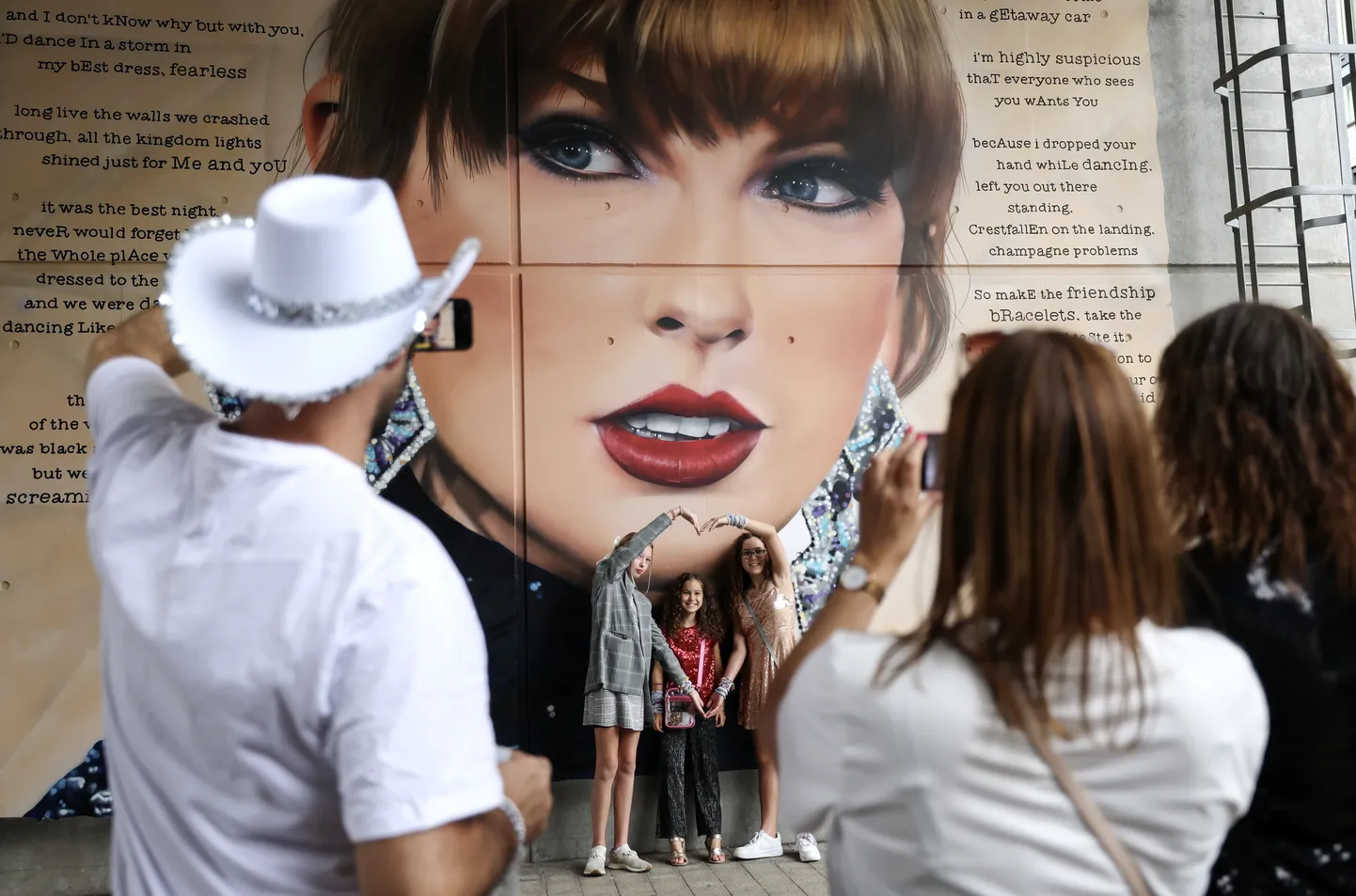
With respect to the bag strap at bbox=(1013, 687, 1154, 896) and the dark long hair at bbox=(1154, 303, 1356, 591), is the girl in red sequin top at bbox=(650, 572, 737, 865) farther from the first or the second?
the bag strap at bbox=(1013, 687, 1154, 896)

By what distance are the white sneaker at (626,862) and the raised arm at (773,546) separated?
153 cm

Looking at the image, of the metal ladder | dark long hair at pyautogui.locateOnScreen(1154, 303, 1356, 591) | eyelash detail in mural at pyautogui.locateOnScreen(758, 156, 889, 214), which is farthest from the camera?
the metal ladder

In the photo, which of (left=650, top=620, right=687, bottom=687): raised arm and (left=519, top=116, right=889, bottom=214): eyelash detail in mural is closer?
(left=650, top=620, right=687, bottom=687): raised arm

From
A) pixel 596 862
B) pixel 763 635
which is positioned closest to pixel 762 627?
pixel 763 635

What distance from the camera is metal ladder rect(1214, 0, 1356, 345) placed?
19.5 ft

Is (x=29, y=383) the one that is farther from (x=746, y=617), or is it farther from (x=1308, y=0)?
(x=1308, y=0)

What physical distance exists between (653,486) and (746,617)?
84cm

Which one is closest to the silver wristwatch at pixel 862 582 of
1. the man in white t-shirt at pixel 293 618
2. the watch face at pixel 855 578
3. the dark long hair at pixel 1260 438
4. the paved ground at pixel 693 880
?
the watch face at pixel 855 578

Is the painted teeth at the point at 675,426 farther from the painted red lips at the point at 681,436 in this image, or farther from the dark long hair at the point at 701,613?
the dark long hair at the point at 701,613

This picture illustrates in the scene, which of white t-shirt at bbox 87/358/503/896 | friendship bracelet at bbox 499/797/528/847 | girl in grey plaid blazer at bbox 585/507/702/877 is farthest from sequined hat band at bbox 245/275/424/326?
girl in grey plaid blazer at bbox 585/507/702/877

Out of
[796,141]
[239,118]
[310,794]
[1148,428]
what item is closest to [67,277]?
[239,118]

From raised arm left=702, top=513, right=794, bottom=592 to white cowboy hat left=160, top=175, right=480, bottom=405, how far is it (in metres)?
4.41

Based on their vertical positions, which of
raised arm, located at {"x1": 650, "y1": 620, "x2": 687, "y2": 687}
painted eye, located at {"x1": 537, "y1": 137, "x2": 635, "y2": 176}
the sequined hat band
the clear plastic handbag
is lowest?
the clear plastic handbag

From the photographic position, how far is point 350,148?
558 centimetres
